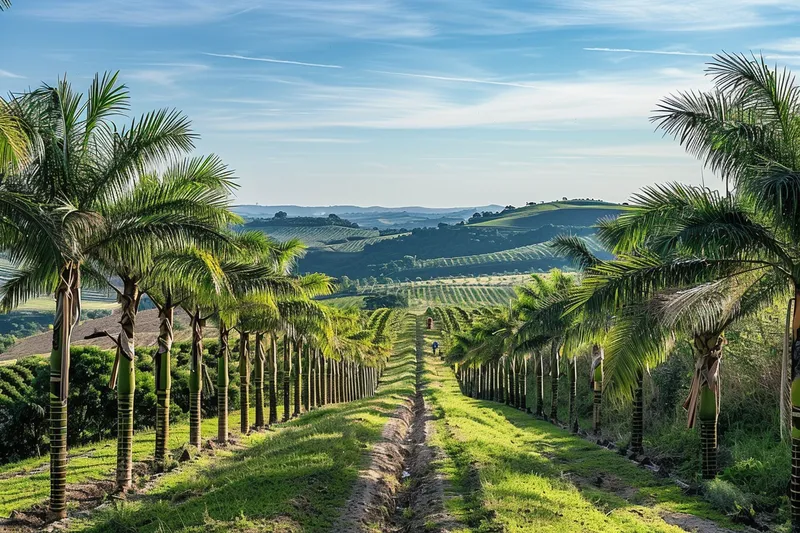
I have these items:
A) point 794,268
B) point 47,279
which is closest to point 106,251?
point 47,279

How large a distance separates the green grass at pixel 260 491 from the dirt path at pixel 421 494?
4.54ft

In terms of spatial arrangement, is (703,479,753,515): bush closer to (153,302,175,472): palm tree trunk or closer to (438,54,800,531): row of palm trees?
(438,54,800,531): row of palm trees

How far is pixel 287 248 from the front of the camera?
3225 cm

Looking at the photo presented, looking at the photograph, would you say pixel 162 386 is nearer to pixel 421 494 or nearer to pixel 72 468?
pixel 72 468

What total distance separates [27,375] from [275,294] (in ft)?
59.9

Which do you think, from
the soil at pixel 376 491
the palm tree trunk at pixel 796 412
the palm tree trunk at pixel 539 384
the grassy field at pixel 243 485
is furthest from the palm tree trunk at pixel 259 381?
the palm tree trunk at pixel 796 412

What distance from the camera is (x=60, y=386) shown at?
18.3 metres

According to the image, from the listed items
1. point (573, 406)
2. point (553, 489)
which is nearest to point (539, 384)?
point (573, 406)

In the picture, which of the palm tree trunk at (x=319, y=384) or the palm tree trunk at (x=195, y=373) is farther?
the palm tree trunk at (x=319, y=384)

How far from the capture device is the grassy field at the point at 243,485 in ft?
52.7

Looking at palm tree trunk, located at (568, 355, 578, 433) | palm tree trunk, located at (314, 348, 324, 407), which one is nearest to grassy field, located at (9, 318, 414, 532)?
palm tree trunk, located at (568, 355, 578, 433)

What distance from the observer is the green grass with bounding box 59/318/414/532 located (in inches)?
626

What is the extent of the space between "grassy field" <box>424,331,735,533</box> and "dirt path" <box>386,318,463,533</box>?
1.21ft

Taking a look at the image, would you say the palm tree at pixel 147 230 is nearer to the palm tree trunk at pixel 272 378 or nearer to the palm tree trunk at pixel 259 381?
the palm tree trunk at pixel 259 381
